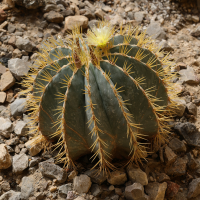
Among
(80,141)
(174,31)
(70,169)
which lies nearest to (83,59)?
(80,141)

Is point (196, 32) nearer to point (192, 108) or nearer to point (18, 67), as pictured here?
point (192, 108)

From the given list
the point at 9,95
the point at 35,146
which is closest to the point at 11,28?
the point at 9,95

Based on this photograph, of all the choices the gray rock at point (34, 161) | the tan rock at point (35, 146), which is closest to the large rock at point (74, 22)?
the tan rock at point (35, 146)

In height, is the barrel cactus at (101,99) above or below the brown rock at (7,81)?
above

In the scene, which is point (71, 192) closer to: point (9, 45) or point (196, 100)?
point (196, 100)

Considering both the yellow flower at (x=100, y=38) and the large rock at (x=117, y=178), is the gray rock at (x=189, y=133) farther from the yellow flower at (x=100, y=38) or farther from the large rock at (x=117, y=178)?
the yellow flower at (x=100, y=38)

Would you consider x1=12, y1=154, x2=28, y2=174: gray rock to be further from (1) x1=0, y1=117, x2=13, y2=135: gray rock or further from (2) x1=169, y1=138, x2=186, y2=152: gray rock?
(2) x1=169, y1=138, x2=186, y2=152: gray rock
